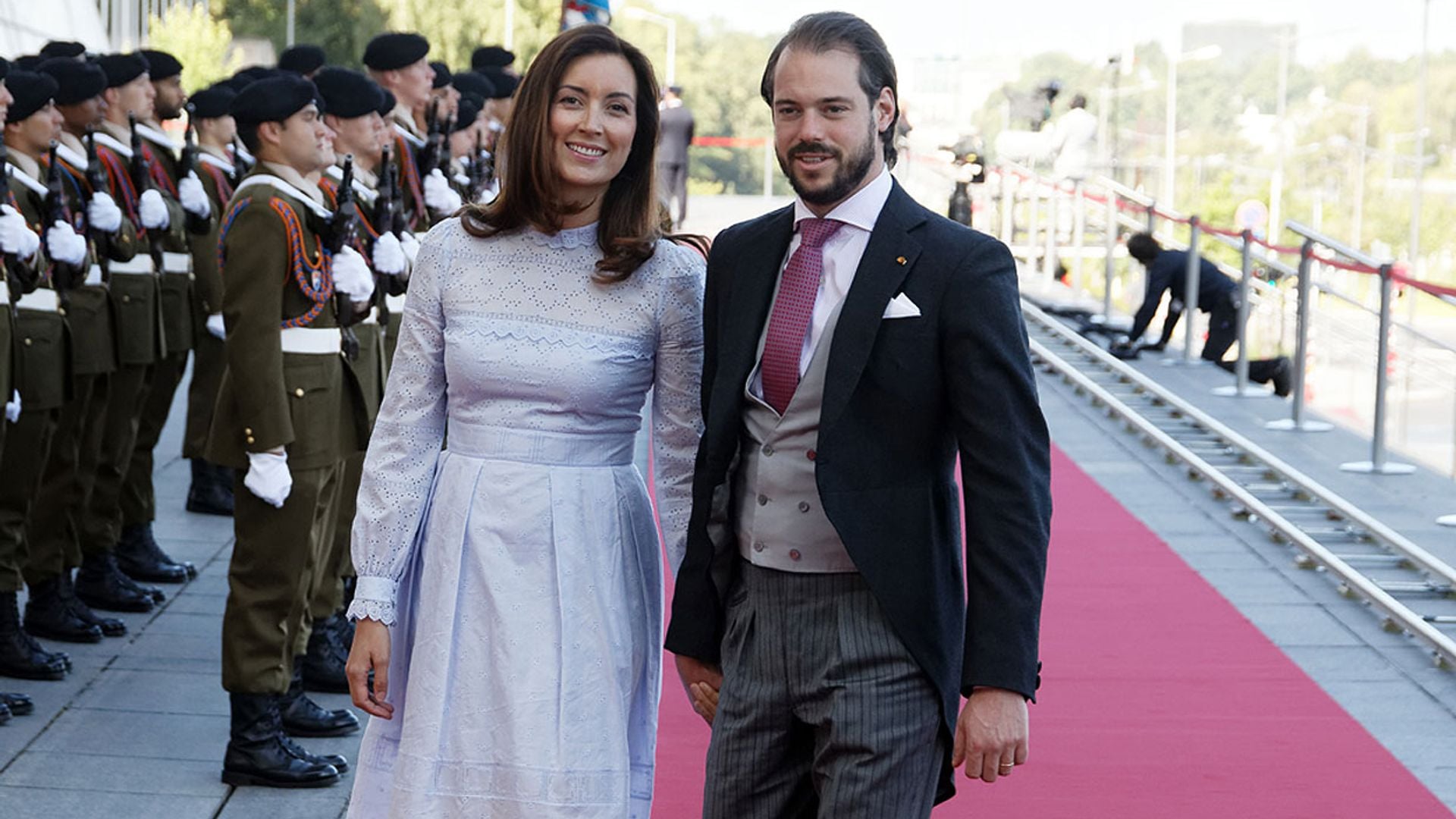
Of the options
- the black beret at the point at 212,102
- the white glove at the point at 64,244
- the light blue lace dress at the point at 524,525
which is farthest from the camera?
the black beret at the point at 212,102

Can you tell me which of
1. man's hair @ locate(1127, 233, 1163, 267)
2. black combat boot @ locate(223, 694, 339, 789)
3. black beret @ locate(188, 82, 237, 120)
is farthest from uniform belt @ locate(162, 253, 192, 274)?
man's hair @ locate(1127, 233, 1163, 267)

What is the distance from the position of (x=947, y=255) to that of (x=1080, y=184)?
1337 centimetres

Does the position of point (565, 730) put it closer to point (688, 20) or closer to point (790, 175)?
point (790, 175)

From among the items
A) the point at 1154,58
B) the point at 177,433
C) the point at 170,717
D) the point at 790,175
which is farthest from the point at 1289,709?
the point at 1154,58

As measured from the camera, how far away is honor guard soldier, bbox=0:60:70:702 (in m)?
5.71

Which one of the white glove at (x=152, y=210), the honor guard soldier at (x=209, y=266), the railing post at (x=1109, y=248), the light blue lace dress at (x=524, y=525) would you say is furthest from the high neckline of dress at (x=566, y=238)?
the railing post at (x=1109, y=248)

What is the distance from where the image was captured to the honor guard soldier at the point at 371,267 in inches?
229

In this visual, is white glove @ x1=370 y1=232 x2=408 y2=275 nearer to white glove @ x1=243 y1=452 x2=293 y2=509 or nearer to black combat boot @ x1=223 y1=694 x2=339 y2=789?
white glove @ x1=243 y1=452 x2=293 y2=509

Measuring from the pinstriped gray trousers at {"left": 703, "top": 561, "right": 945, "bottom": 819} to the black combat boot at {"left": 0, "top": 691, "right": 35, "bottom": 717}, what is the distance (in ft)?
10.9

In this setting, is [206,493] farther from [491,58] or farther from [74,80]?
[491,58]

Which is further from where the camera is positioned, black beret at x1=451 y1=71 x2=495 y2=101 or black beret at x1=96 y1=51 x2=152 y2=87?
black beret at x1=451 y1=71 x2=495 y2=101

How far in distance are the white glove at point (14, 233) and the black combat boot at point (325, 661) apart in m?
1.43

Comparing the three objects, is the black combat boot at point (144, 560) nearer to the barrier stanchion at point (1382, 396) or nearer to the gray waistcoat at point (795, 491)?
the gray waistcoat at point (795, 491)

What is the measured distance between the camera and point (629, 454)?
3.33m
